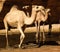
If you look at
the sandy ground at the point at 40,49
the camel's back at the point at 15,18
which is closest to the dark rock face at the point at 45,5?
the camel's back at the point at 15,18

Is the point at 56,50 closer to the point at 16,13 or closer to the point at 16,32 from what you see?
the point at 16,13

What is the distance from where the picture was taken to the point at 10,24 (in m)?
8.27

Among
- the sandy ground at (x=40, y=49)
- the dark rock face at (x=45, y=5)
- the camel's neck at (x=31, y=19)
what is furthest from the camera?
the dark rock face at (x=45, y=5)

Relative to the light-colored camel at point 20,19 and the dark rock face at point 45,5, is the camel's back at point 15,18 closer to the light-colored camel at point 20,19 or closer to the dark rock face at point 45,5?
the light-colored camel at point 20,19

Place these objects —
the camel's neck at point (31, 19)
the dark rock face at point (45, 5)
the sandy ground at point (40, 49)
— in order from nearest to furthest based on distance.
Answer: the sandy ground at point (40, 49) < the camel's neck at point (31, 19) < the dark rock face at point (45, 5)

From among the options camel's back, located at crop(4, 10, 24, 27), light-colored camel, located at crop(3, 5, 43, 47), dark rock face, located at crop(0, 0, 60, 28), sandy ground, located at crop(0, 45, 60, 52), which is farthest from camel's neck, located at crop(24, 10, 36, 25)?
dark rock face, located at crop(0, 0, 60, 28)

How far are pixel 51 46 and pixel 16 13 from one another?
133cm

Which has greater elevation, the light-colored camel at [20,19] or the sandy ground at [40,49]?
the light-colored camel at [20,19]

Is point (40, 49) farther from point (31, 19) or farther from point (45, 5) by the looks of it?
point (45, 5)

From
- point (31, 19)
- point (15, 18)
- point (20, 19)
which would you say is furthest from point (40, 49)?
point (15, 18)

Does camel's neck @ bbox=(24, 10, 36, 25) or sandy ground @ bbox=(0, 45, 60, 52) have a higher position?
camel's neck @ bbox=(24, 10, 36, 25)

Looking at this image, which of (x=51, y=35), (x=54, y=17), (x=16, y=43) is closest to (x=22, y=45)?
(x=16, y=43)

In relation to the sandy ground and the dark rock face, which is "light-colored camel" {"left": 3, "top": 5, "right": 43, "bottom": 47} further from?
the dark rock face

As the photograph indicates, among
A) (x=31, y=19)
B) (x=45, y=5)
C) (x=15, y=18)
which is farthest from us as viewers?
(x=45, y=5)
